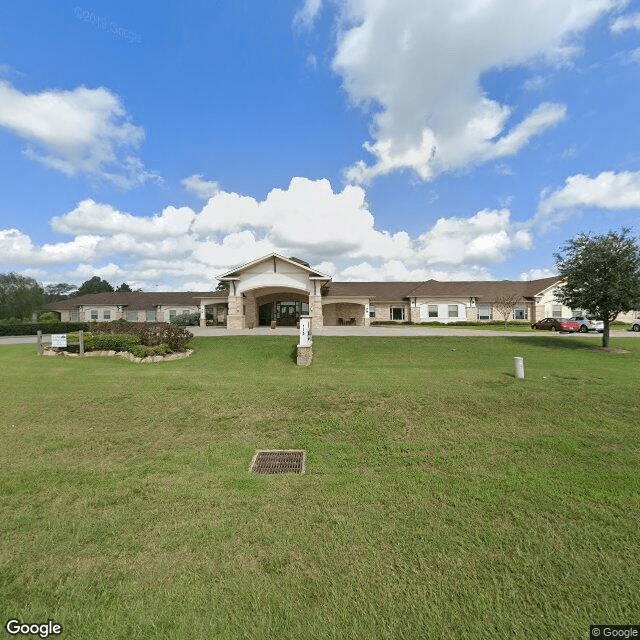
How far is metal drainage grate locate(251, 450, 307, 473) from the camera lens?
571 centimetres

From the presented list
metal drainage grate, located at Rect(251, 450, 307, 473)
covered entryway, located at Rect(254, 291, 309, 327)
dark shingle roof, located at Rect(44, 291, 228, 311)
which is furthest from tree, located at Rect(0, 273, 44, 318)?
metal drainage grate, located at Rect(251, 450, 307, 473)

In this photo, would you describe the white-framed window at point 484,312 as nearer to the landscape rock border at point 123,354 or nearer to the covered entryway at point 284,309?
the covered entryway at point 284,309

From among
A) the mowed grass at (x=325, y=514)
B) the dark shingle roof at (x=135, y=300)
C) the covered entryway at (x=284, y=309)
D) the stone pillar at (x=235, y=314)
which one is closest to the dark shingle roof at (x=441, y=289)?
the covered entryway at (x=284, y=309)

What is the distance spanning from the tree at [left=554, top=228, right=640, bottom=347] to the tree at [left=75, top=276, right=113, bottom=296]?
114640 mm

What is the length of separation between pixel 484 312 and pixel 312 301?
24754 millimetres

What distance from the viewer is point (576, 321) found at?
31953 millimetres

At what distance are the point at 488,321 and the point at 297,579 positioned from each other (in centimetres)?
4474

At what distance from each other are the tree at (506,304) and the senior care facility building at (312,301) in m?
0.27

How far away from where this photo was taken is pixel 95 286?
10331 centimetres

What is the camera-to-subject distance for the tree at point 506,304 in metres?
40.8

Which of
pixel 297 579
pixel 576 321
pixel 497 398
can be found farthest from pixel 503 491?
pixel 576 321

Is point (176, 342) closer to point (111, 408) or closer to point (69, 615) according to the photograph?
point (111, 408)

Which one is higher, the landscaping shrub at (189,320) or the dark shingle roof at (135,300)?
the dark shingle roof at (135,300)

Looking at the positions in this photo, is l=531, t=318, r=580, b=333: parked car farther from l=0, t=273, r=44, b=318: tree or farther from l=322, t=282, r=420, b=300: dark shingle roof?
l=0, t=273, r=44, b=318: tree
